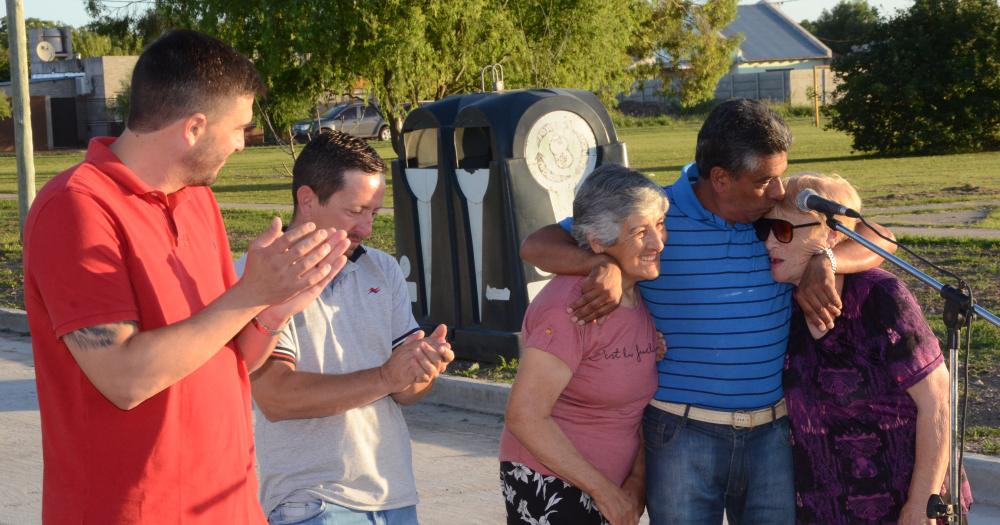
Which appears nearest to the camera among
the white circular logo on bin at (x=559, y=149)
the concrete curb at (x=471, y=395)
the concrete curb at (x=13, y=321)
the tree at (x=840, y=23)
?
the concrete curb at (x=471, y=395)

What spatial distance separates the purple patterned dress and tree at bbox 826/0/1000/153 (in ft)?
94.2

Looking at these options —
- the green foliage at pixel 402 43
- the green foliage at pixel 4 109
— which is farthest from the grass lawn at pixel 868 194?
the green foliage at pixel 4 109

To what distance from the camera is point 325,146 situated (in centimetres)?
336

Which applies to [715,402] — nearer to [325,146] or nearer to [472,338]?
[325,146]

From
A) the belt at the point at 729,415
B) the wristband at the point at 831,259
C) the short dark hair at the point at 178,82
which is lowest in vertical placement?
the belt at the point at 729,415

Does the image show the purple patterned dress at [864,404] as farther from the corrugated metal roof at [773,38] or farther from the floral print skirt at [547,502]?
the corrugated metal roof at [773,38]

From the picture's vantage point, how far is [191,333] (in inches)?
94.7

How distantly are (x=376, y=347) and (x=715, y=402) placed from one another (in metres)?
0.95

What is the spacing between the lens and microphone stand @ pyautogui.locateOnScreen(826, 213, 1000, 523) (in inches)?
112

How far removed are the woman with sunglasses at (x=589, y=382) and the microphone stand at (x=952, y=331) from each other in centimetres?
53

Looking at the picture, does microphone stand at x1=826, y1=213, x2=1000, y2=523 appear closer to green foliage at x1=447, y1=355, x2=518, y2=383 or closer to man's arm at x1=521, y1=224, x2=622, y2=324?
man's arm at x1=521, y1=224, x2=622, y2=324

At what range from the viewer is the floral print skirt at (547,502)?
3396mm

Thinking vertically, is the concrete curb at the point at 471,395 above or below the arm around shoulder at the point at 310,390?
below

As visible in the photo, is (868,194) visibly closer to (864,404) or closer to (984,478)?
(984,478)
